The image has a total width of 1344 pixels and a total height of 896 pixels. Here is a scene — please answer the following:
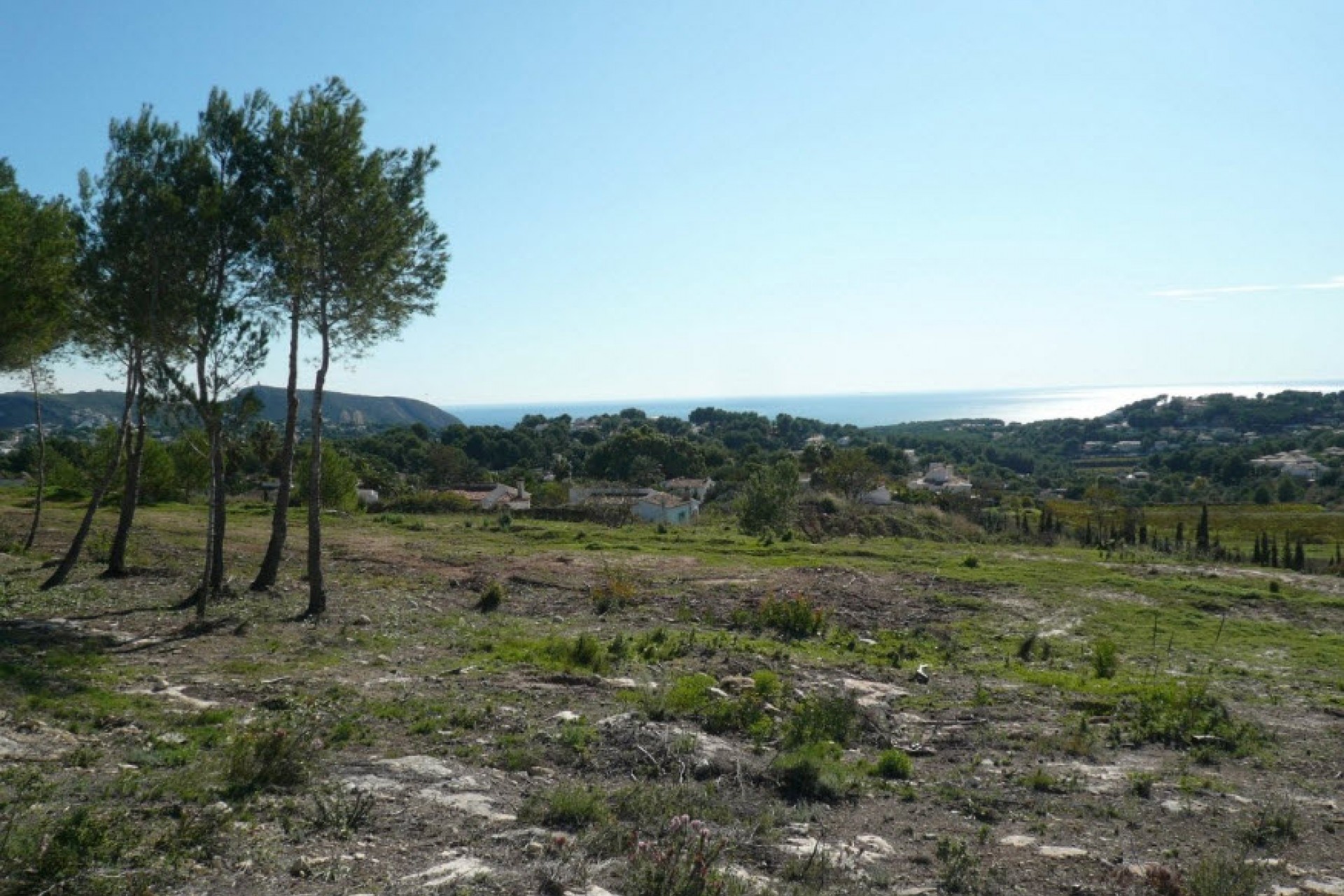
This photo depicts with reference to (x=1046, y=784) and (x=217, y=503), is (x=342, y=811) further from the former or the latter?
(x=217, y=503)

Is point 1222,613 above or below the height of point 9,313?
below

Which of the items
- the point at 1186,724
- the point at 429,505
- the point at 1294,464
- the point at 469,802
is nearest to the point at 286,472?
the point at 469,802

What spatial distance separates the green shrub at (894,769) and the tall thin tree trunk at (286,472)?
38.9 ft

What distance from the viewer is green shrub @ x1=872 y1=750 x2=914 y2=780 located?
28.0 ft

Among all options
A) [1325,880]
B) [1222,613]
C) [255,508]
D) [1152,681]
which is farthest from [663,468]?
[1325,880]

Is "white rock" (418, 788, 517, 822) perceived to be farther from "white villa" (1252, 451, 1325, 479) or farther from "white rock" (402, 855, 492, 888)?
"white villa" (1252, 451, 1325, 479)

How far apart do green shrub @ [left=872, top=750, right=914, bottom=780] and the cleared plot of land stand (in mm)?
61

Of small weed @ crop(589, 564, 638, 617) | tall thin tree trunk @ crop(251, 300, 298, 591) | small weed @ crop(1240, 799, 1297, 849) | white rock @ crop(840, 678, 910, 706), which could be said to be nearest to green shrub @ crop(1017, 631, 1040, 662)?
white rock @ crop(840, 678, 910, 706)

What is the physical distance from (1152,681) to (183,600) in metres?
16.2

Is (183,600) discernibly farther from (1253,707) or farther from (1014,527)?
(1014,527)

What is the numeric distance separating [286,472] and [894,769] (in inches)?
506

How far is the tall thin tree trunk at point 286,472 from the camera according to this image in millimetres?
16219

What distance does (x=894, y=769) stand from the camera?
28.1 ft

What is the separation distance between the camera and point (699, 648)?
14.1m
